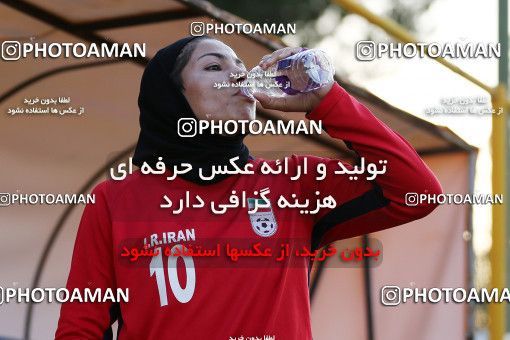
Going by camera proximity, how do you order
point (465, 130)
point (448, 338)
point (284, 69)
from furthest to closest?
point (448, 338) → point (465, 130) → point (284, 69)

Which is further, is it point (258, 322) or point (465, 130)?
point (465, 130)

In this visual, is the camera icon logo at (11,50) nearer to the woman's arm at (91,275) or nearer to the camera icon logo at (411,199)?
the woman's arm at (91,275)

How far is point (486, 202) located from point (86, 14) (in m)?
1.74

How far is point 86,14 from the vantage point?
2674 millimetres

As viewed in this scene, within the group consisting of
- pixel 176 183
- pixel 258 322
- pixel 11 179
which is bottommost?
pixel 258 322

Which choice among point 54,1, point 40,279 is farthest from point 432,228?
point 54,1

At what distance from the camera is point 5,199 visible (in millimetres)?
2770

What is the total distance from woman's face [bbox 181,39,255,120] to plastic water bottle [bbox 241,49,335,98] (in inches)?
1.2

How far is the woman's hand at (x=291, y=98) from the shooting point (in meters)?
1.80

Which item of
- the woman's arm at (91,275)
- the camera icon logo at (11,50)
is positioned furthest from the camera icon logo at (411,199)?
the camera icon logo at (11,50)

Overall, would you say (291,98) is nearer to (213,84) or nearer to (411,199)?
(213,84)

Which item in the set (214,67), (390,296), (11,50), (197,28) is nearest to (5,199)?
(11,50)

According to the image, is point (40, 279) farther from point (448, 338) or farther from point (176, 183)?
point (448, 338)

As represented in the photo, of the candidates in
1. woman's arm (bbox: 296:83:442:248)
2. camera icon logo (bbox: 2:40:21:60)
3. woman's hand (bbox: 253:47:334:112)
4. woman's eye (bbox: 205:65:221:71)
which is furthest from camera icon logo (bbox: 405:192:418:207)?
camera icon logo (bbox: 2:40:21:60)
